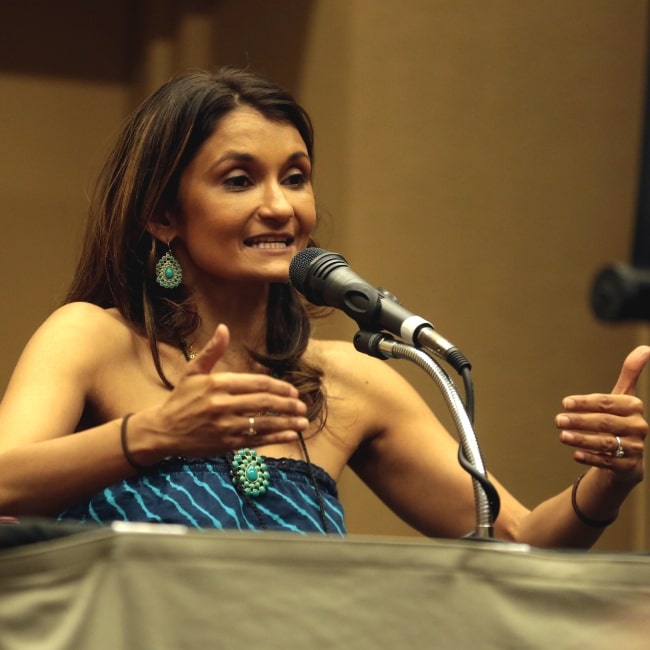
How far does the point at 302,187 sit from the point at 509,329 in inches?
57.1

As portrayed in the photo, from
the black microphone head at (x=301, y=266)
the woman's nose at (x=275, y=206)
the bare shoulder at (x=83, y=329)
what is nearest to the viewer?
the black microphone head at (x=301, y=266)

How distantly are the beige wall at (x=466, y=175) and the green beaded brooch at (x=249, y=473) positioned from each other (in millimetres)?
1348

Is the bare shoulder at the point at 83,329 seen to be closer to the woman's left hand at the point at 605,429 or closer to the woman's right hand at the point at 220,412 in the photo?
the woman's right hand at the point at 220,412

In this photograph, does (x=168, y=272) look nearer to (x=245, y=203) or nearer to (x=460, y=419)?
(x=245, y=203)

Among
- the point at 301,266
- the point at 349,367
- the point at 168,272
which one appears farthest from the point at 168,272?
the point at 301,266

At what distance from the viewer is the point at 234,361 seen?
2100 millimetres

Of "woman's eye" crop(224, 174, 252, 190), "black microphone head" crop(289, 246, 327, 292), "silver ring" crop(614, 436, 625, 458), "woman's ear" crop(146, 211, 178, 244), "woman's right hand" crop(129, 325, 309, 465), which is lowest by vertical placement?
"silver ring" crop(614, 436, 625, 458)

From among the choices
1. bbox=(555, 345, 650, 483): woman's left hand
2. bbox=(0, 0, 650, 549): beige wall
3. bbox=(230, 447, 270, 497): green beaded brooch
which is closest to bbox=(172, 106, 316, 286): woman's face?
bbox=(230, 447, 270, 497): green beaded brooch

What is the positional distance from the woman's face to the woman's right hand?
56 cm

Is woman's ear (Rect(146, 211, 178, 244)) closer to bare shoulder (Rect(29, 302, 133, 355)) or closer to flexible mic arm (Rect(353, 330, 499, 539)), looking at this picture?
bare shoulder (Rect(29, 302, 133, 355))

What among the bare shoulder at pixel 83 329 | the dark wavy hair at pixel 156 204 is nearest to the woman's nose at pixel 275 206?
the dark wavy hair at pixel 156 204

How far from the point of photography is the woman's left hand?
174cm

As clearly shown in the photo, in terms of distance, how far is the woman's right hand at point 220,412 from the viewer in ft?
4.65

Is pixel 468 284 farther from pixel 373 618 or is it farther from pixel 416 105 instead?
pixel 373 618
